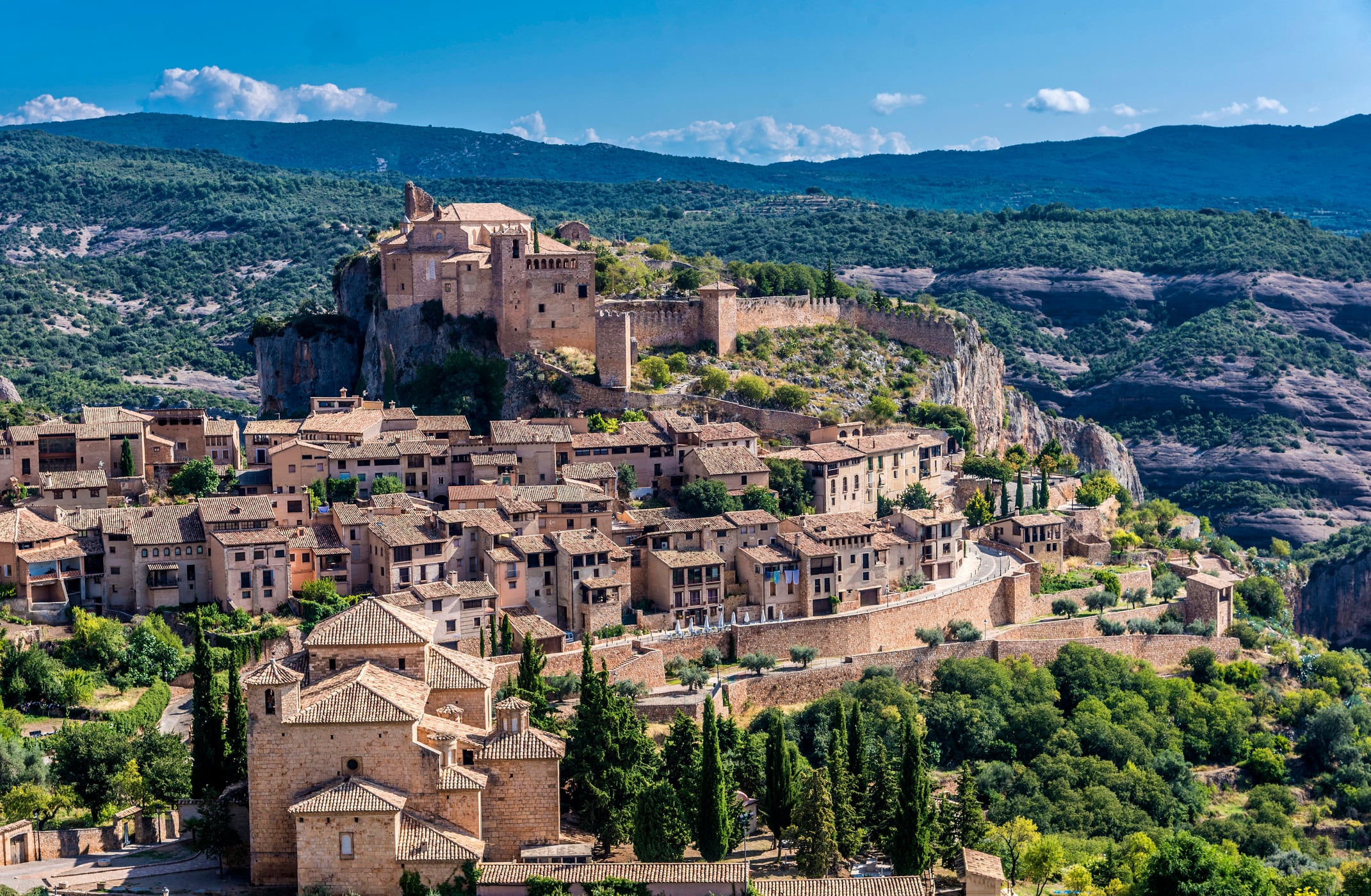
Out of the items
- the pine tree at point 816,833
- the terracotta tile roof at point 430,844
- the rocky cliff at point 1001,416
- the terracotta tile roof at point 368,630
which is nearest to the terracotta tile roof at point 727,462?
the rocky cliff at point 1001,416

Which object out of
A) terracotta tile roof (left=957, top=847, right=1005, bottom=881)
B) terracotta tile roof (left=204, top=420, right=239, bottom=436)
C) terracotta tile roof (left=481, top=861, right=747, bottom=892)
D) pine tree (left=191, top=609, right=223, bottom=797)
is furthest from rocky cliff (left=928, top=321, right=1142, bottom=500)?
terracotta tile roof (left=481, top=861, right=747, bottom=892)

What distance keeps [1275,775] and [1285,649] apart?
33.9 feet

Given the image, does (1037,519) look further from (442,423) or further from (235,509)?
(235,509)

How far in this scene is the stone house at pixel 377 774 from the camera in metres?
36.6

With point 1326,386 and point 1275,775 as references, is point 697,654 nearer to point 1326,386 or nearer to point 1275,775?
point 1275,775

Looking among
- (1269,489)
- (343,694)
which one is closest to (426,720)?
(343,694)

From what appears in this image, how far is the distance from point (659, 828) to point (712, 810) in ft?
5.14

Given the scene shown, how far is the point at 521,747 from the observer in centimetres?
3931

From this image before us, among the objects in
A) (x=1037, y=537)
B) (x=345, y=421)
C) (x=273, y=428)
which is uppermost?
(x=345, y=421)

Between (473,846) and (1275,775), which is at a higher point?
(473,846)

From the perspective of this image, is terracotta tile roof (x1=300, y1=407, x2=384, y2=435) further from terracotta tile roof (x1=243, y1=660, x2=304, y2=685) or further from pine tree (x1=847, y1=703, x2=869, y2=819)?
terracotta tile roof (x1=243, y1=660, x2=304, y2=685)

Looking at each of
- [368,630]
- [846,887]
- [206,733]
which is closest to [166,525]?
[206,733]

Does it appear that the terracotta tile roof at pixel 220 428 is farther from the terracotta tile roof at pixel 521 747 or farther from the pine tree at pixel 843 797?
the terracotta tile roof at pixel 521 747

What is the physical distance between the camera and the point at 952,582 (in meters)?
66.2
